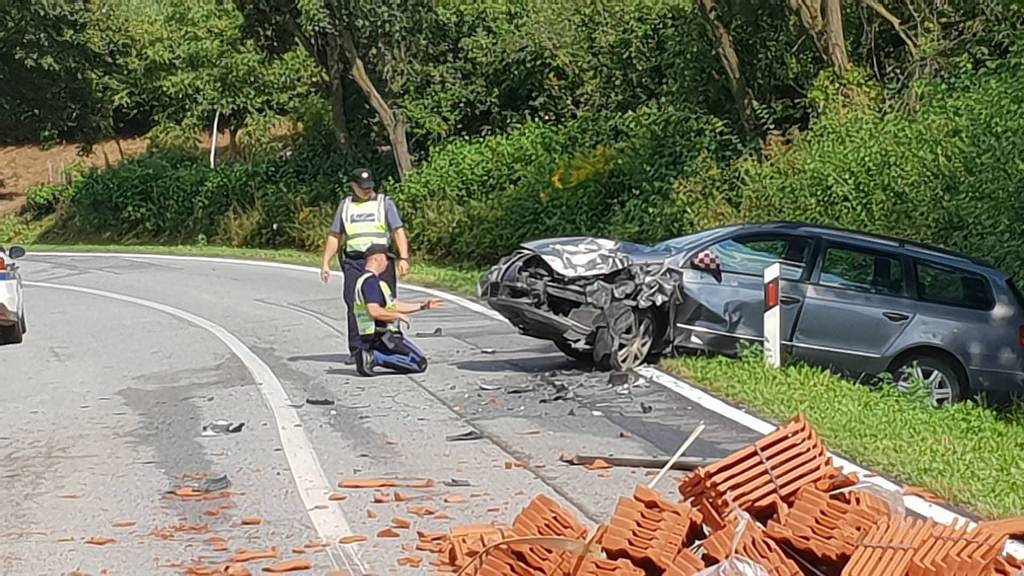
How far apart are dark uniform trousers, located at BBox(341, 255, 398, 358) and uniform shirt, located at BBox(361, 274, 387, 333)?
0.13 metres

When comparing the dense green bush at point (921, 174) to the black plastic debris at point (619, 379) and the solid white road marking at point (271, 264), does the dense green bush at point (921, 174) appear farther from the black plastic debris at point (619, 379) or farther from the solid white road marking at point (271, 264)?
the black plastic debris at point (619, 379)

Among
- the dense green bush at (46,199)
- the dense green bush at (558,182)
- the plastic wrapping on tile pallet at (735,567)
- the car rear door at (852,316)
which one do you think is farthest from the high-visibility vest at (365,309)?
the dense green bush at (46,199)

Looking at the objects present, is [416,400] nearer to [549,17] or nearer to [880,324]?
[880,324]

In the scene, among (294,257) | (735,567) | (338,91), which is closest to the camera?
(735,567)

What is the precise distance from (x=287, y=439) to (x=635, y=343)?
12.0 ft

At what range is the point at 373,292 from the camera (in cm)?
1195

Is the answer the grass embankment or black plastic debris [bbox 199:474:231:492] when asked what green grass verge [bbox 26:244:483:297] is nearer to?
the grass embankment

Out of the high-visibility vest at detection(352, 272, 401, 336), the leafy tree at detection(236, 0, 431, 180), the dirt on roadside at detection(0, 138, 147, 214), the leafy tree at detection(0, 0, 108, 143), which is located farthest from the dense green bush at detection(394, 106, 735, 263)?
the dirt on roadside at detection(0, 138, 147, 214)

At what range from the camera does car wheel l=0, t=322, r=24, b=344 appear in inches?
643

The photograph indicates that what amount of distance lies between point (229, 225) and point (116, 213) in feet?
22.9

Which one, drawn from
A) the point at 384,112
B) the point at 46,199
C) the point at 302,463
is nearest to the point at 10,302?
the point at 302,463

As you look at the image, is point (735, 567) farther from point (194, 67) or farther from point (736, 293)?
point (194, 67)

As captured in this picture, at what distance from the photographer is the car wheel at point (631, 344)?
1141 cm

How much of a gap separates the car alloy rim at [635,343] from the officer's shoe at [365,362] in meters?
2.34
